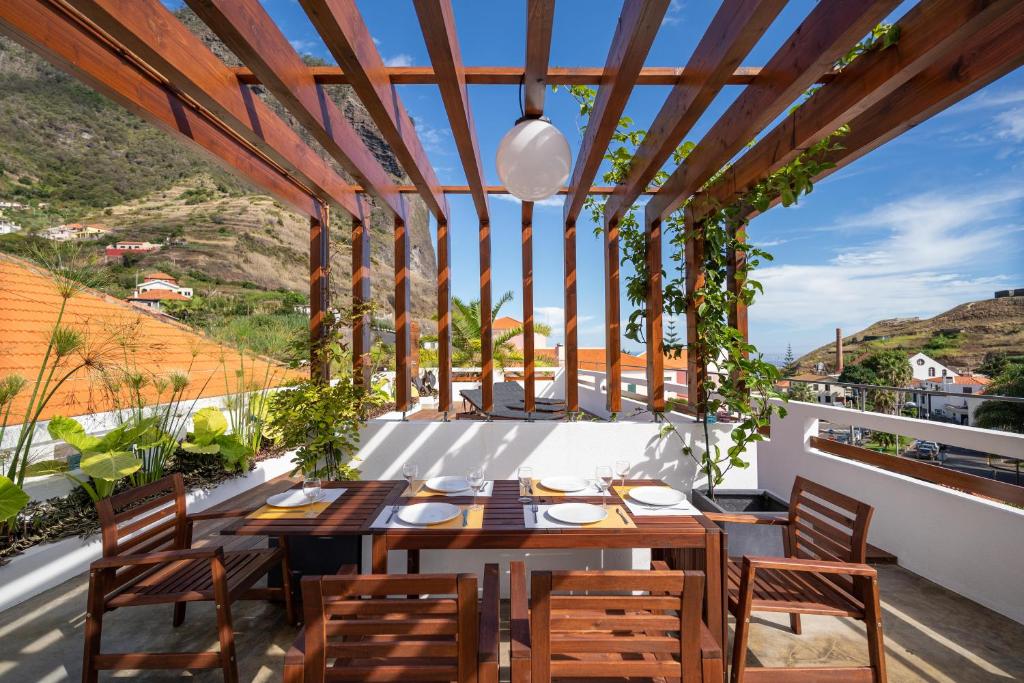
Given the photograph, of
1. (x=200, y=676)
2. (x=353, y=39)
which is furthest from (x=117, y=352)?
(x=353, y=39)

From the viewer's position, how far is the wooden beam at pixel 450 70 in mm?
1733

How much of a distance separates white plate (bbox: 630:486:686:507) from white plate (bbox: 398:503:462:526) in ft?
2.76

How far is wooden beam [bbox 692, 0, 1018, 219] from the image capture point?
1.72m

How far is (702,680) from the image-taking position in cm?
132

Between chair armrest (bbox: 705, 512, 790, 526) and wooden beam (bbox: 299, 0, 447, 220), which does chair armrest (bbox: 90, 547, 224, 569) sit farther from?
chair armrest (bbox: 705, 512, 790, 526)

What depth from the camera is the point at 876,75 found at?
2080 millimetres

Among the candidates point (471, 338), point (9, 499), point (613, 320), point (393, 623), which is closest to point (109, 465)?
point (9, 499)

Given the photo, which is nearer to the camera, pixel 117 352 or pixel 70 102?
pixel 117 352

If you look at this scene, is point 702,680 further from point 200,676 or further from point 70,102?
point 70,102

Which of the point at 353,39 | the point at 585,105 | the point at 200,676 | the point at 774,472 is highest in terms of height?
the point at 585,105

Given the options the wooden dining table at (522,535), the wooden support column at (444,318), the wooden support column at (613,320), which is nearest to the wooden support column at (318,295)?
the wooden support column at (444,318)

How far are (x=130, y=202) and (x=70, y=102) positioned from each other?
6254 millimetres

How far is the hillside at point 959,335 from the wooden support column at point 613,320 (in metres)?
49.9

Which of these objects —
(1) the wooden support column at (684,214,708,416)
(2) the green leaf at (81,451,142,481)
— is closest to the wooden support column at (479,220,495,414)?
(1) the wooden support column at (684,214,708,416)
